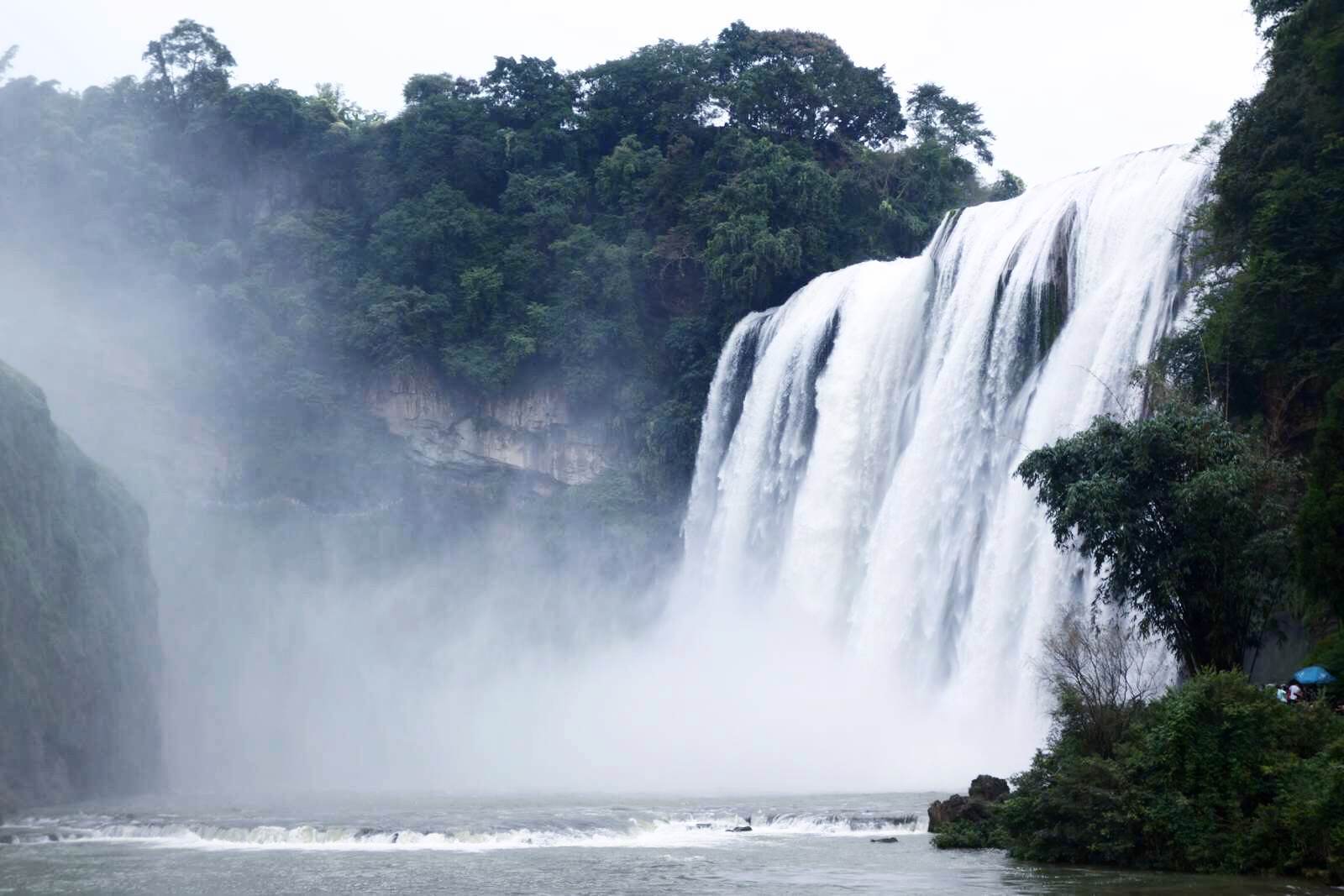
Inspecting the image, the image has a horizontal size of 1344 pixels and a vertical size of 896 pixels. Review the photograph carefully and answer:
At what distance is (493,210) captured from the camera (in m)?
61.9

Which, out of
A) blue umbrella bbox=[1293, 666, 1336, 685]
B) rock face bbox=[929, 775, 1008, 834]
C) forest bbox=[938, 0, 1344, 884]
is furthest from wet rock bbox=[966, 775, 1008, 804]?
blue umbrella bbox=[1293, 666, 1336, 685]

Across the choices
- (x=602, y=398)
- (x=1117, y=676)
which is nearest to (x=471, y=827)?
(x=1117, y=676)

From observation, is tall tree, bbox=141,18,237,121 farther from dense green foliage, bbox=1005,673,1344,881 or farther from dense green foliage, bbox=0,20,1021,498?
dense green foliage, bbox=1005,673,1344,881

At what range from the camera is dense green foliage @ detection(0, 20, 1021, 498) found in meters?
55.2

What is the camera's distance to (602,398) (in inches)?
2181

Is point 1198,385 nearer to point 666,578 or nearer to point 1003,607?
point 1003,607

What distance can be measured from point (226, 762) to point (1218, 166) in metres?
32.8

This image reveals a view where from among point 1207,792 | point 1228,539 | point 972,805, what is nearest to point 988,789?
point 972,805

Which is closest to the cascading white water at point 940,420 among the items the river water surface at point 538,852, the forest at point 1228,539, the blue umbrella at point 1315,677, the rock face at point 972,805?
the forest at point 1228,539

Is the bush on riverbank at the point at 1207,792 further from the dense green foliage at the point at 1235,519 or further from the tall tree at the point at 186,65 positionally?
the tall tree at the point at 186,65

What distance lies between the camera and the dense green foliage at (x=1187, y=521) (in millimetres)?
24484

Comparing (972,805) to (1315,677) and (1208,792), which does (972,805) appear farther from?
(1315,677)

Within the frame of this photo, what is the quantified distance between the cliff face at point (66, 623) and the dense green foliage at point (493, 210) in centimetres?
1536

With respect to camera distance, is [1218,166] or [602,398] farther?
[602,398]
